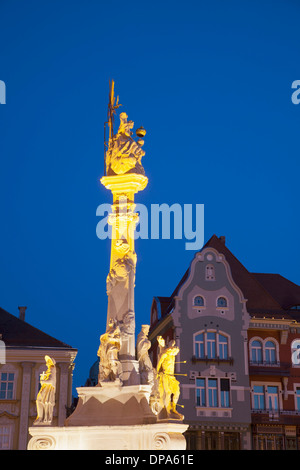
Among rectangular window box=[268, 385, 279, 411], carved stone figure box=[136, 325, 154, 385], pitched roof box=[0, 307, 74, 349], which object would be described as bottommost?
carved stone figure box=[136, 325, 154, 385]

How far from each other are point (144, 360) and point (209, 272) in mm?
17201

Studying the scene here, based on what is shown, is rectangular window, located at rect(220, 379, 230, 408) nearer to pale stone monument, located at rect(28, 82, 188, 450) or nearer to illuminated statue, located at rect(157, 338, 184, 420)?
pale stone monument, located at rect(28, 82, 188, 450)

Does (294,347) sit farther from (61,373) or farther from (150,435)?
(150,435)

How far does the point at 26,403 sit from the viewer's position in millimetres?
32406

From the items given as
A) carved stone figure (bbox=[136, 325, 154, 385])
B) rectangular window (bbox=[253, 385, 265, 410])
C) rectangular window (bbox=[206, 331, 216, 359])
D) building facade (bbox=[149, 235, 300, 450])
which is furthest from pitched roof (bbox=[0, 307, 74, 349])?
carved stone figure (bbox=[136, 325, 154, 385])

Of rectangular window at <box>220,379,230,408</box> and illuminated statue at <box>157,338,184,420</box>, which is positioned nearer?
illuminated statue at <box>157,338,184,420</box>

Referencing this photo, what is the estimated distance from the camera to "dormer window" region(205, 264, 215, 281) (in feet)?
110

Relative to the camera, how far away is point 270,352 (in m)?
32.8

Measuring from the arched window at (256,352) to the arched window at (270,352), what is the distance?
293 millimetres

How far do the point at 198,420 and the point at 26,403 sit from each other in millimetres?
8432

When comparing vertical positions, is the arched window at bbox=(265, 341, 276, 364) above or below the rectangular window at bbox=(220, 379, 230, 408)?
above

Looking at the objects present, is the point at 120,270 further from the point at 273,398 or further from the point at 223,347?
the point at 273,398
